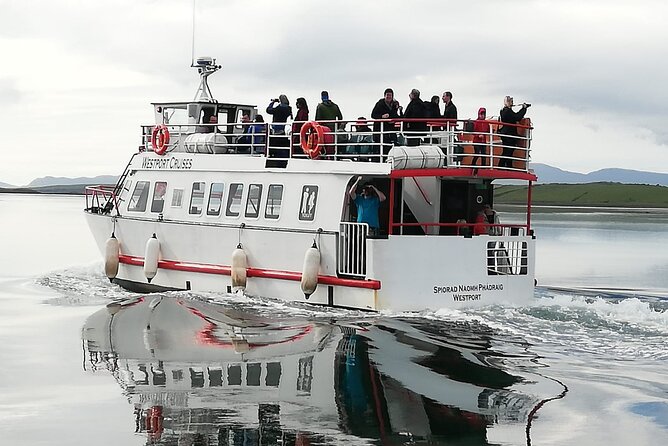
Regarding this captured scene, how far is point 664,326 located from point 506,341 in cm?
349

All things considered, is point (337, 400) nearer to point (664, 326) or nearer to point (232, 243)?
point (664, 326)

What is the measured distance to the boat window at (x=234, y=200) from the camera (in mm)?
22812


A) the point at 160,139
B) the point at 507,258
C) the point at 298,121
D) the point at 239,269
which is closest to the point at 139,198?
the point at 160,139

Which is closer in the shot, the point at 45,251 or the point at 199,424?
the point at 199,424

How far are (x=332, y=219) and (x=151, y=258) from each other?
5.49 meters

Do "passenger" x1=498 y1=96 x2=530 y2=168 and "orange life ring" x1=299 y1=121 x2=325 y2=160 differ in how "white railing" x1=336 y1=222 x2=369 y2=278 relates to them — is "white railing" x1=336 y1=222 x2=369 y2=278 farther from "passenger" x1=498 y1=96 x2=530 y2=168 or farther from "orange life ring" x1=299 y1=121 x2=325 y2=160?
"passenger" x1=498 y1=96 x2=530 y2=168

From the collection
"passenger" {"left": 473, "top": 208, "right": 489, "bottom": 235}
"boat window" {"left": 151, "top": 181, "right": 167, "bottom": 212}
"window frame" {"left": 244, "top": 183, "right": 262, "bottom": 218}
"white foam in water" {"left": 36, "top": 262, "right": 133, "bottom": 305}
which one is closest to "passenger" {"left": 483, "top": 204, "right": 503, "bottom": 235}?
"passenger" {"left": 473, "top": 208, "right": 489, "bottom": 235}

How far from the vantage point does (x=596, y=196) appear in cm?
12562

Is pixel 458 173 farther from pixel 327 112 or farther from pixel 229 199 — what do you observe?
pixel 229 199

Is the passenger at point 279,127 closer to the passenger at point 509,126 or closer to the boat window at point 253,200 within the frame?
the boat window at point 253,200

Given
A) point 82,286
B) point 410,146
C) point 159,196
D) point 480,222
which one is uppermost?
point 410,146

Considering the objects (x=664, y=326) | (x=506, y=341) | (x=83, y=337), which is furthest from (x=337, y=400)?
(x=664, y=326)

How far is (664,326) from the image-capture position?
18.9 m

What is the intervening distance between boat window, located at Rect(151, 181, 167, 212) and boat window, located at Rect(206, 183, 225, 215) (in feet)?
5.97
